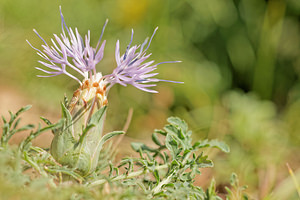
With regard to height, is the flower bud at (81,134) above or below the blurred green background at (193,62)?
below

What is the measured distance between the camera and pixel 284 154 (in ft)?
6.86

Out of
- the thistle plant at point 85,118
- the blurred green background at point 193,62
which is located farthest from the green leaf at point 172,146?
the blurred green background at point 193,62

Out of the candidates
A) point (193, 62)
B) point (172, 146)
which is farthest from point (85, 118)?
point (193, 62)

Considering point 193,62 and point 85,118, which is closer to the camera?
point 85,118

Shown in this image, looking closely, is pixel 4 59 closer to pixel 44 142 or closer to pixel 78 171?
pixel 44 142

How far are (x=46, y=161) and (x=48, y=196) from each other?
134 millimetres

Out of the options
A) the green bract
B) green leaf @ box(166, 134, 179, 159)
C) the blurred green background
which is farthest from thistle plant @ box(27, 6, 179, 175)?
the blurred green background

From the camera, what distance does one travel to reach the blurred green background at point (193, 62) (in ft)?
7.89

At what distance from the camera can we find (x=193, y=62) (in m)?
2.76

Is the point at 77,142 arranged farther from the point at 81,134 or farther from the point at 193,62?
the point at 193,62

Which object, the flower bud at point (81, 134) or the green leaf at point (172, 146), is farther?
the green leaf at point (172, 146)

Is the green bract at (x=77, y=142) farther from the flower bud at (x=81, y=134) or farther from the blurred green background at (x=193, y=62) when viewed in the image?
the blurred green background at (x=193, y=62)

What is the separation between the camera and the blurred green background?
7.89ft

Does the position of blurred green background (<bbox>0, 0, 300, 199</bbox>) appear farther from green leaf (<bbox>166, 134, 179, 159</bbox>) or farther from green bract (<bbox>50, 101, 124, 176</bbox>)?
green bract (<bbox>50, 101, 124, 176</bbox>)
